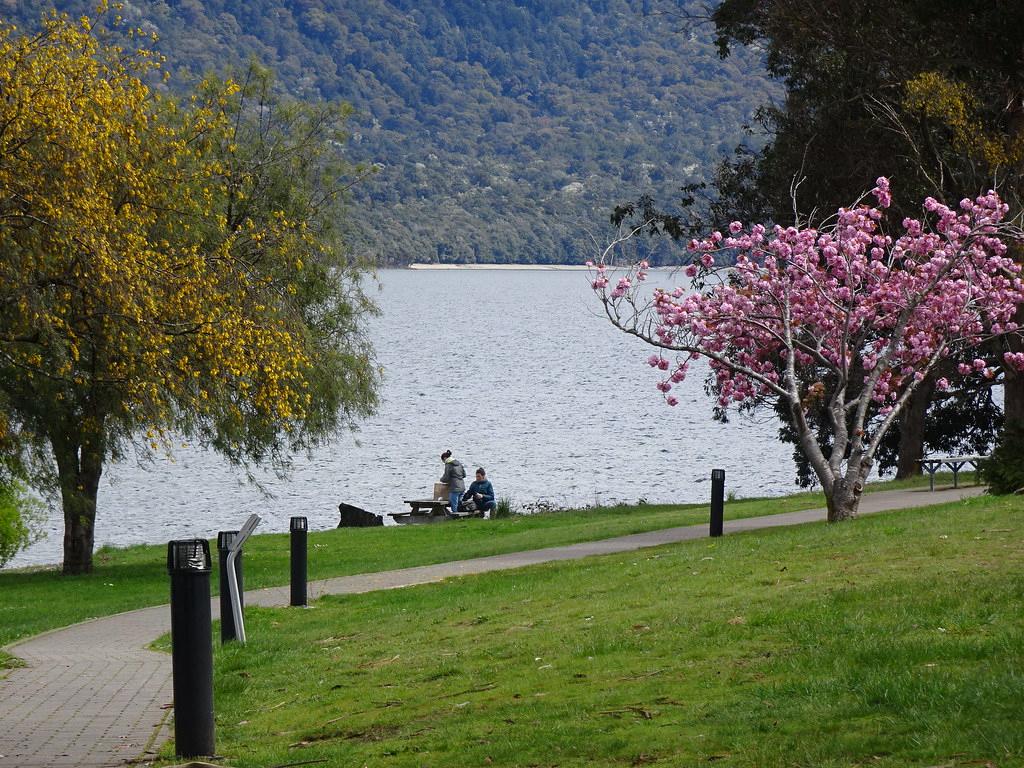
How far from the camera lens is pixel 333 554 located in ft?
77.3

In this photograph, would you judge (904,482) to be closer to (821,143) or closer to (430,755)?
(821,143)

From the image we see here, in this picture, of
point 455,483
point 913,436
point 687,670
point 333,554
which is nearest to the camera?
point 687,670

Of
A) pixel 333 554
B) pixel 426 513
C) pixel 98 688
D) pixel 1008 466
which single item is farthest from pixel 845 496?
pixel 426 513

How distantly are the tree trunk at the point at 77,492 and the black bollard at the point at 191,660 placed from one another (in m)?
13.8

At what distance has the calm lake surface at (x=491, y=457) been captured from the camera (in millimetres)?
41594

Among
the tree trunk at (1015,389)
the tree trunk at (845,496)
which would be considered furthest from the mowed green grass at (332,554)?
the tree trunk at (845,496)

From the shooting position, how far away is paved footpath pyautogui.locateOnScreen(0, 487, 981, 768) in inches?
304

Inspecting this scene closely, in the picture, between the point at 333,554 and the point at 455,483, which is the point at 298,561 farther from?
the point at 455,483

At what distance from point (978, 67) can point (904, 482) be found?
1576 cm

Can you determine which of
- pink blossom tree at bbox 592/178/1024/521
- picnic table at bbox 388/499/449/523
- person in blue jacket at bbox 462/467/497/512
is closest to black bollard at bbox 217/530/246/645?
pink blossom tree at bbox 592/178/1024/521

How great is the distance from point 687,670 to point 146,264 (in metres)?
9.97

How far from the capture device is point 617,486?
46.2m

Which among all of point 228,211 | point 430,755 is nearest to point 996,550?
point 430,755

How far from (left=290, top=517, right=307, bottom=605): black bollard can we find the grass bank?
277 cm
